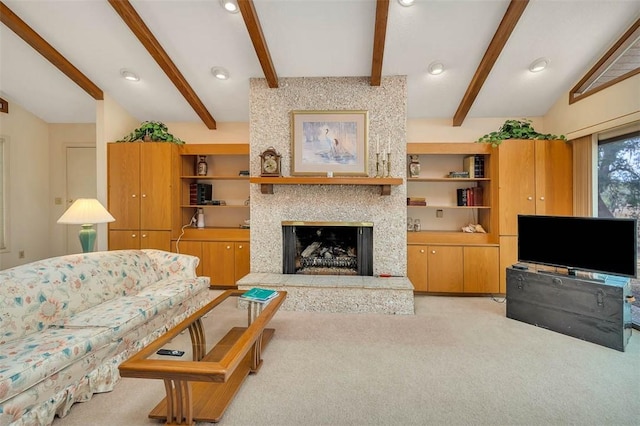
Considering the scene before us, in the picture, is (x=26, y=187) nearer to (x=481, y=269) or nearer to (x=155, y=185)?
(x=155, y=185)

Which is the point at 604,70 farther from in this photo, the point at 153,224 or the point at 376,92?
the point at 153,224

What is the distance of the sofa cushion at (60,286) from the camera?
81.4 inches

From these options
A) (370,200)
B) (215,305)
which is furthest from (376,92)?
(215,305)

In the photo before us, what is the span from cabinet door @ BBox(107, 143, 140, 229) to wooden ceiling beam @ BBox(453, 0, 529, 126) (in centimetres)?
444

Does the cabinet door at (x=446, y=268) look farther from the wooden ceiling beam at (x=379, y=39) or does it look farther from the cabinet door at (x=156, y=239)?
the cabinet door at (x=156, y=239)

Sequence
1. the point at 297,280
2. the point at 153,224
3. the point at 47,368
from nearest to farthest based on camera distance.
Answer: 1. the point at 47,368
2. the point at 297,280
3. the point at 153,224

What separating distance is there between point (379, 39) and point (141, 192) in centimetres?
362

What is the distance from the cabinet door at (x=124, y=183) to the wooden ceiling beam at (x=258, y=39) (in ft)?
7.16

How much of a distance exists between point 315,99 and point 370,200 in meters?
1.43

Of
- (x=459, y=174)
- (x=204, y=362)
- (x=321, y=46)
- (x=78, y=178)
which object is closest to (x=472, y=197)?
(x=459, y=174)

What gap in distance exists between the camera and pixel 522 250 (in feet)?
11.1

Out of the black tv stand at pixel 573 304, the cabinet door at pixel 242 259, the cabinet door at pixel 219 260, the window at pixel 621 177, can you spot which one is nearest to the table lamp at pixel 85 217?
the cabinet door at pixel 219 260

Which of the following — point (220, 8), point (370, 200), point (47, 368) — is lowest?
point (47, 368)

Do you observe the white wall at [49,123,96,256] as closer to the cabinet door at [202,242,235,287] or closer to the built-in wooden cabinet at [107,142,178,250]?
the built-in wooden cabinet at [107,142,178,250]
